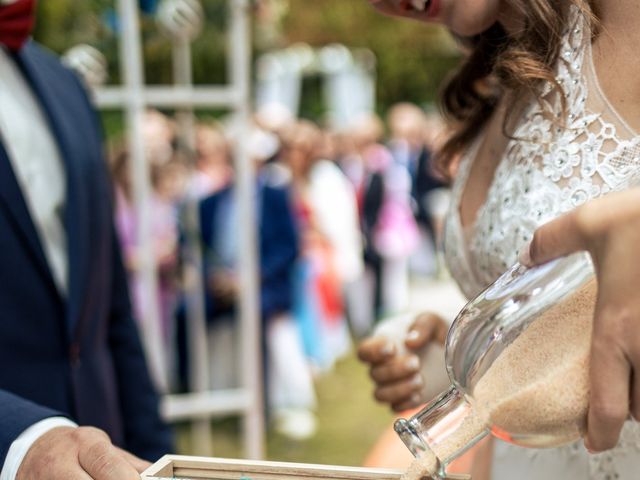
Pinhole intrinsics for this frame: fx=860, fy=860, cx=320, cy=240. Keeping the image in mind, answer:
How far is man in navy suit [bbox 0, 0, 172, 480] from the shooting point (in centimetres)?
166

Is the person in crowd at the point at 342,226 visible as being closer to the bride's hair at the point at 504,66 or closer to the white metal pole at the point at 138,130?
the white metal pole at the point at 138,130

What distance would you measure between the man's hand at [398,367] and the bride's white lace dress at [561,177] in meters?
0.17

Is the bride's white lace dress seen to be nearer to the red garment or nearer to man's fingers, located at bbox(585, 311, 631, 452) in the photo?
man's fingers, located at bbox(585, 311, 631, 452)

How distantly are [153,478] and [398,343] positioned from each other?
61cm

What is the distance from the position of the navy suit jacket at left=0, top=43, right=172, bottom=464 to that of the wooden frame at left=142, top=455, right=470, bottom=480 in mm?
734

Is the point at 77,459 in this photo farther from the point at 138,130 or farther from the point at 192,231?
the point at 192,231

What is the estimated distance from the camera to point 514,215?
3.62 feet

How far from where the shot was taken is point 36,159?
1.80 m

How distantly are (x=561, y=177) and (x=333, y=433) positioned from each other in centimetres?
475

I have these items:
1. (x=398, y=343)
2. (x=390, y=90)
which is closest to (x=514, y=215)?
(x=398, y=343)

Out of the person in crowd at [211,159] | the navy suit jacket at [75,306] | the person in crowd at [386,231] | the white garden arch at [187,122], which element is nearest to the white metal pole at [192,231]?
the white garden arch at [187,122]

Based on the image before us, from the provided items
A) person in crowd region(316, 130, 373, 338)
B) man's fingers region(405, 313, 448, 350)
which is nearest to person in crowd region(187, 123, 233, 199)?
person in crowd region(316, 130, 373, 338)

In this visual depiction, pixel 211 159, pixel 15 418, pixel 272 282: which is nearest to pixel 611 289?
pixel 15 418

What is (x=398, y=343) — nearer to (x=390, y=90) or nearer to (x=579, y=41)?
(x=579, y=41)
